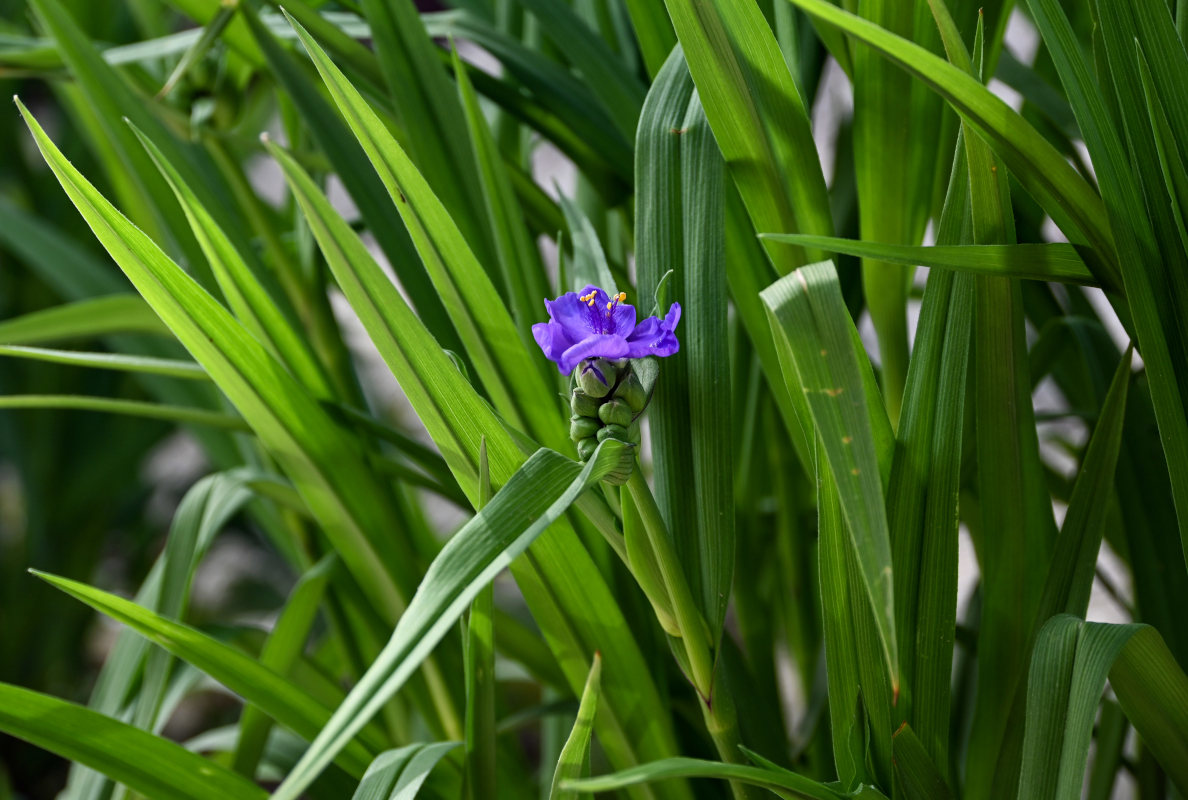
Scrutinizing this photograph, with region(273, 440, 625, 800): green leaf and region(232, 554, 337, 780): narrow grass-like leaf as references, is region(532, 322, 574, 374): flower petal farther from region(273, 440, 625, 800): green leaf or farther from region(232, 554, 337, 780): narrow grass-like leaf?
region(232, 554, 337, 780): narrow grass-like leaf

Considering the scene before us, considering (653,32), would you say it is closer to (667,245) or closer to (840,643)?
(667,245)

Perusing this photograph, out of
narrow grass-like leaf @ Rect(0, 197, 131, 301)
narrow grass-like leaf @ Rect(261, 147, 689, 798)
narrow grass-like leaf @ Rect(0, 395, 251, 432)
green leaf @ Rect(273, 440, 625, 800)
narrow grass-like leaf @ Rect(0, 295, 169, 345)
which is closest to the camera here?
green leaf @ Rect(273, 440, 625, 800)

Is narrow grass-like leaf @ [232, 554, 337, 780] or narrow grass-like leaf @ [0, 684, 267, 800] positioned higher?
narrow grass-like leaf @ [232, 554, 337, 780]

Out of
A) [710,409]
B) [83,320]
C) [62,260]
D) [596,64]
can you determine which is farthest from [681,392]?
[62,260]

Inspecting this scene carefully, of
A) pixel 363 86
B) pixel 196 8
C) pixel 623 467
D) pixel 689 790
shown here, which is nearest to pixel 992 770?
pixel 689 790

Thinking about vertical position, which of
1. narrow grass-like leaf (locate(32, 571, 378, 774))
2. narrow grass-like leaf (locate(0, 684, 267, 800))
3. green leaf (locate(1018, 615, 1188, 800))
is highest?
narrow grass-like leaf (locate(32, 571, 378, 774))

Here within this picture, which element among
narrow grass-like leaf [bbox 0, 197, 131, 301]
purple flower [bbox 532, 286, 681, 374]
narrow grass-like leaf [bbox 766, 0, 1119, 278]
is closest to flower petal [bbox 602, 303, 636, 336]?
purple flower [bbox 532, 286, 681, 374]

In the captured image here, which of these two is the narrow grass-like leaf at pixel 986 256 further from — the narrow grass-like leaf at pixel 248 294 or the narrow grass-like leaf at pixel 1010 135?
the narrow grass-like leaf at pixel 248 294
